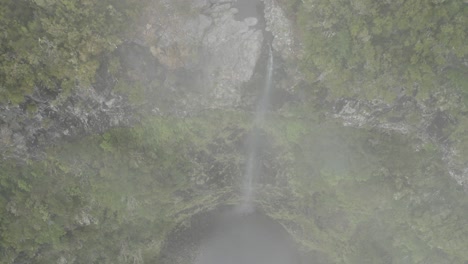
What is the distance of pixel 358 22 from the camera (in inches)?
773

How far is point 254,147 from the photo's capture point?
1033 inches

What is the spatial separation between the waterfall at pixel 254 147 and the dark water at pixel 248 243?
143 centimetres

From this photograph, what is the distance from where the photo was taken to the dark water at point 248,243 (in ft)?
96.1

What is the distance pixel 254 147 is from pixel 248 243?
30.2ft

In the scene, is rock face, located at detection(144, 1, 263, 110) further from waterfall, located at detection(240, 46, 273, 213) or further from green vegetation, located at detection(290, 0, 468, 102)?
green vegetation, located at detection(290, 0, 468, 102)

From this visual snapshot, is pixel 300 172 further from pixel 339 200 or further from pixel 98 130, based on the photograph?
pixel 98 130

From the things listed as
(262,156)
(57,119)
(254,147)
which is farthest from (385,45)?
(57,119)

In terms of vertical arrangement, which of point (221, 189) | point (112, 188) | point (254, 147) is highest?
point (254, 147)

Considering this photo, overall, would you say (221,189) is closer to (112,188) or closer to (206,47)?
(112,188)

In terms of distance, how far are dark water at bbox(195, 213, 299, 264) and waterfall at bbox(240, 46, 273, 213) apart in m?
1.43

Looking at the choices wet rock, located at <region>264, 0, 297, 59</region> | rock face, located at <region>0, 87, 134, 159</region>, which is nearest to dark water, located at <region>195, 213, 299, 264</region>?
rock face, located at <region>0, 87, 134, 159</region>

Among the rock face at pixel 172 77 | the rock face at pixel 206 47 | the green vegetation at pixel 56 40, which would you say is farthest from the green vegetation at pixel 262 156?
the rock face at pixel 206 47

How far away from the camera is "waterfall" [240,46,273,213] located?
23.6 meters

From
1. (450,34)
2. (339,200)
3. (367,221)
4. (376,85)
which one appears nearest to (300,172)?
(339,200)
